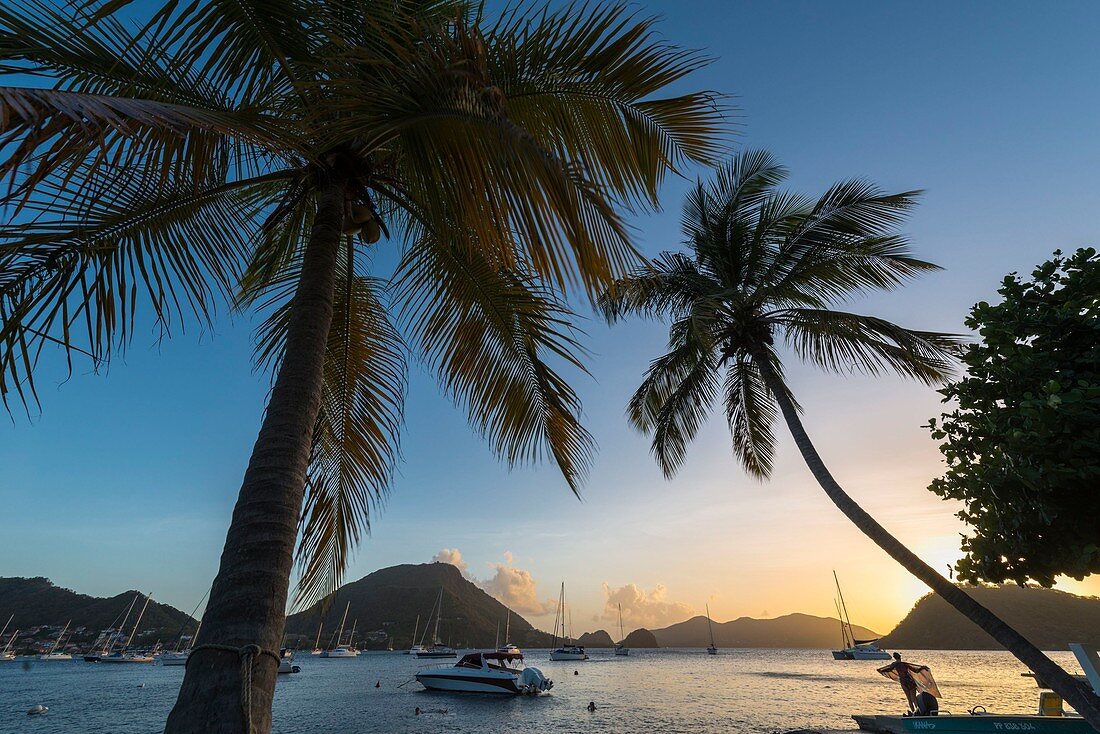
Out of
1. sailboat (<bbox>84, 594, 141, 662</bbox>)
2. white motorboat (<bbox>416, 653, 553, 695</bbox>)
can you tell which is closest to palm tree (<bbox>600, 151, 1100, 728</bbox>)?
white motorboat (<bbox>416, 653, 553, 695</bbox>)

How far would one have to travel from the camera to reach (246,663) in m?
2.02

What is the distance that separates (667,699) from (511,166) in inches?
1755

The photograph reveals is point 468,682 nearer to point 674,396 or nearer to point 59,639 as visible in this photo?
point 674,396

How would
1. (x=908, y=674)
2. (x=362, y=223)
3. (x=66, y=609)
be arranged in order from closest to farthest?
(x=362, y=223) < (x=908, y=674) < (x=66, y=609)

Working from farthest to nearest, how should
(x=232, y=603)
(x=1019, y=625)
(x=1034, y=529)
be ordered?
(x=1019, y=625), (x=1034, y=529), (x=232, y=603)

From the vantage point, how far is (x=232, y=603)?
219 cm

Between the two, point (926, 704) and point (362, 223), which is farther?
point (926, 704)

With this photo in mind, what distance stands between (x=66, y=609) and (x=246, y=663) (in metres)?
165

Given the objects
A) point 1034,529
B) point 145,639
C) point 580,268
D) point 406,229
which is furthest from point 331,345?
point 145,639

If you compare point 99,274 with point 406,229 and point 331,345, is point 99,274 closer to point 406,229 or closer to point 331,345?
point 331,345

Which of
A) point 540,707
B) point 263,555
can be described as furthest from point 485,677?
point 263,555

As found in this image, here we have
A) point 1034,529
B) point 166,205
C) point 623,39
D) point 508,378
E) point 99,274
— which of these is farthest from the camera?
point 1034,529

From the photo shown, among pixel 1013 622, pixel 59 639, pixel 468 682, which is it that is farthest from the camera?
pixel 1013 622

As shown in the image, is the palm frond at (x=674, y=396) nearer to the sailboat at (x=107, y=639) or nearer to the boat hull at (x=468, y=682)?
the boat hull at (x=468, y=682)
